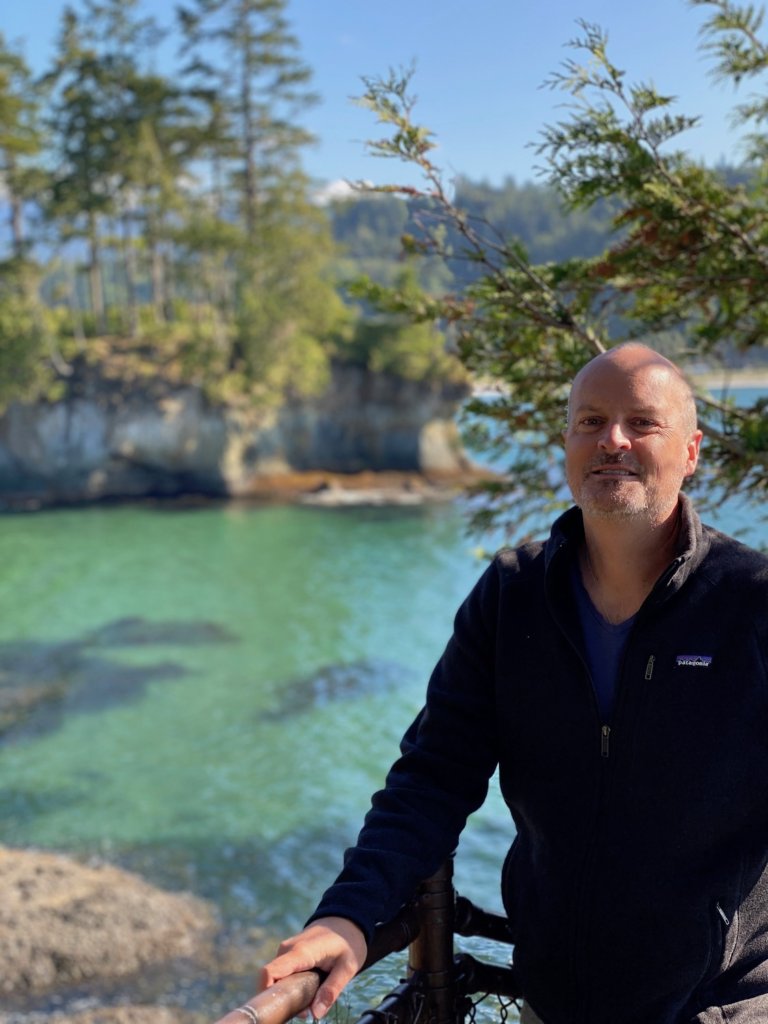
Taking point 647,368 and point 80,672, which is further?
point 80,672

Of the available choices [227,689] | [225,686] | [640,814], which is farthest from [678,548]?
[225,686]

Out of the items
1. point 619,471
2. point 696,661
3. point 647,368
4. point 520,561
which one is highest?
point 647,368

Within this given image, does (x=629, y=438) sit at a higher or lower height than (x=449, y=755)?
higher

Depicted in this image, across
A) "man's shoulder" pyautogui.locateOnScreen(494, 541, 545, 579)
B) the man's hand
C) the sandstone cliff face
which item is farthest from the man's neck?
the sandstone cliff face

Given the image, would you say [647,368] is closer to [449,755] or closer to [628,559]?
[628,559]

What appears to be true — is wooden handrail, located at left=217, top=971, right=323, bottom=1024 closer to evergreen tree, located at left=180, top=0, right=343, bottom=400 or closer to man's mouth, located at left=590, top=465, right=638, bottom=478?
man's mouth, located at left=590, top=465, right=638, bottom=478

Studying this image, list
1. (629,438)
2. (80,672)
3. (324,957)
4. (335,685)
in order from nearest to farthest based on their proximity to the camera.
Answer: (324,957) → (629,438) → (335,685) → (80,672)

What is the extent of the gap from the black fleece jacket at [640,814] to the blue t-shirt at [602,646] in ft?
0.09

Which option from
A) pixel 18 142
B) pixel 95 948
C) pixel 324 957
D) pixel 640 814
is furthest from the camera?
pixel 18 142

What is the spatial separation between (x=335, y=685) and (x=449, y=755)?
1516 cm

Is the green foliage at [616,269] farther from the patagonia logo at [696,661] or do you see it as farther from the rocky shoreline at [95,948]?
the rocky shoreline at [95,948]

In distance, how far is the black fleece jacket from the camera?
166 cm

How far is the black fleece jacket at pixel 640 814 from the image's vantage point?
1.66 metres

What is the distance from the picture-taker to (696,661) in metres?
1.69
